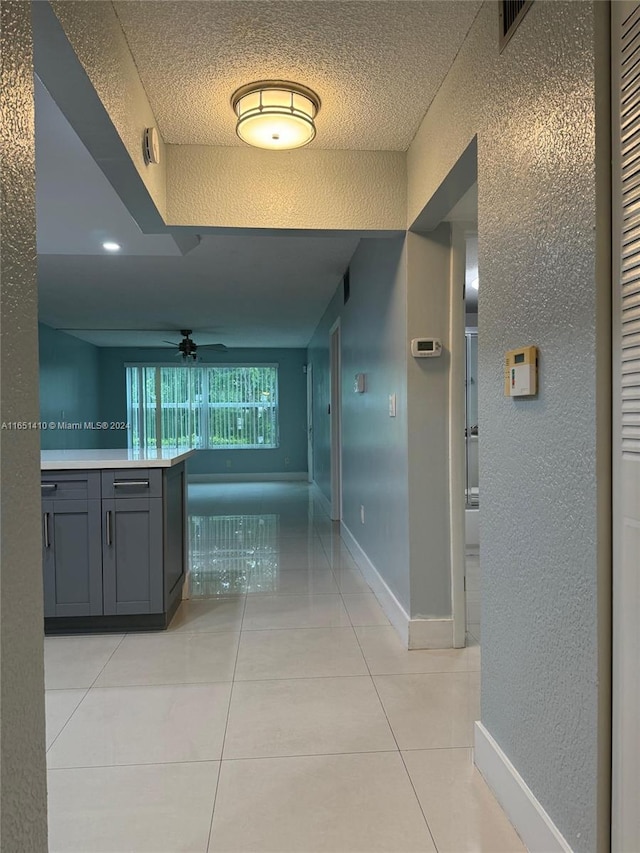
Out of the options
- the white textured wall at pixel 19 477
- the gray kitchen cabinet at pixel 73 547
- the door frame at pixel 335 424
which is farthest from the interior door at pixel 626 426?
the door frame at pixel 335 424

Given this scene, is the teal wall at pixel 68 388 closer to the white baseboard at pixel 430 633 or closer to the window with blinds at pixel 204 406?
the window with blinds at pixel 204 406

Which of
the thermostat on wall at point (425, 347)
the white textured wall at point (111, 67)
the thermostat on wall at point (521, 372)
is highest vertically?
the white textured wall at point (111, 67)

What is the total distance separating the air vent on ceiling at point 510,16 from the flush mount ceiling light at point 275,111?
807mm

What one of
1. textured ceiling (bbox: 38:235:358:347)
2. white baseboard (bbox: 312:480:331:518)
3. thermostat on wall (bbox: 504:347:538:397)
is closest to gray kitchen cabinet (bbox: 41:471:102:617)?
textured ceiling (bbox: 38:235:358:347)

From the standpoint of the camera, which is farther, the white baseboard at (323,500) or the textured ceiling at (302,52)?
the white baseboard at (323,500)

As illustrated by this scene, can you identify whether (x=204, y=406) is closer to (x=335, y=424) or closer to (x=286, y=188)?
(x=335, y=424)

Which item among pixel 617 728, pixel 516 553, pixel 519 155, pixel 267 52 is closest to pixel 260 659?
pixel 516 553

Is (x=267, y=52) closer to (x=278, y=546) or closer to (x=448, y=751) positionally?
(x=448, y=751)

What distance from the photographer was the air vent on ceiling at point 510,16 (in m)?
1.50

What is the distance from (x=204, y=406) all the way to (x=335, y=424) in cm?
516

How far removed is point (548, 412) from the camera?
1.40 metres

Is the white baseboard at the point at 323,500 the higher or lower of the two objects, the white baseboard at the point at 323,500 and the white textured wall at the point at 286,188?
the lower

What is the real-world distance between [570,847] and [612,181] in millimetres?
1481

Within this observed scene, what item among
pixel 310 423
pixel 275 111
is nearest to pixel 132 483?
pixel 275 111
